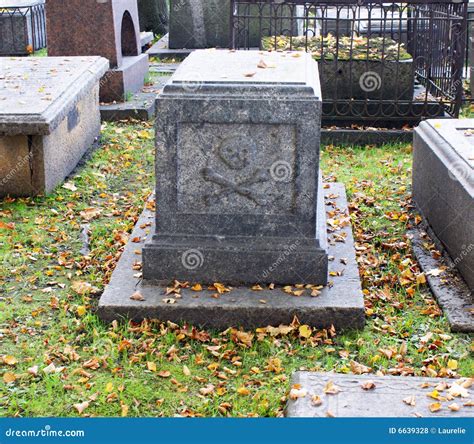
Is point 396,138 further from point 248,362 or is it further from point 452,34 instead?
point 248,362

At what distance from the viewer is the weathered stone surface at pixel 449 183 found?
5.02 m

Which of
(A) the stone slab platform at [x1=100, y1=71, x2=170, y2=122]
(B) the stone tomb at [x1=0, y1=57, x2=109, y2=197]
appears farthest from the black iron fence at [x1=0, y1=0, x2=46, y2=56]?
(B) the stone tomb at [x1=0, y1=57, x2=109, y2=197]

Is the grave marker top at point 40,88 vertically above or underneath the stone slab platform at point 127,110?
above

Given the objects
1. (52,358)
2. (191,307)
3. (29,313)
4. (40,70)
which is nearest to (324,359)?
(191,307)

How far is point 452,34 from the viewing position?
29.5 feet

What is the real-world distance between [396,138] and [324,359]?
4.94 metres

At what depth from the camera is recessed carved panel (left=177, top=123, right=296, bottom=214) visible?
4.71m

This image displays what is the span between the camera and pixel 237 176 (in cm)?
479
